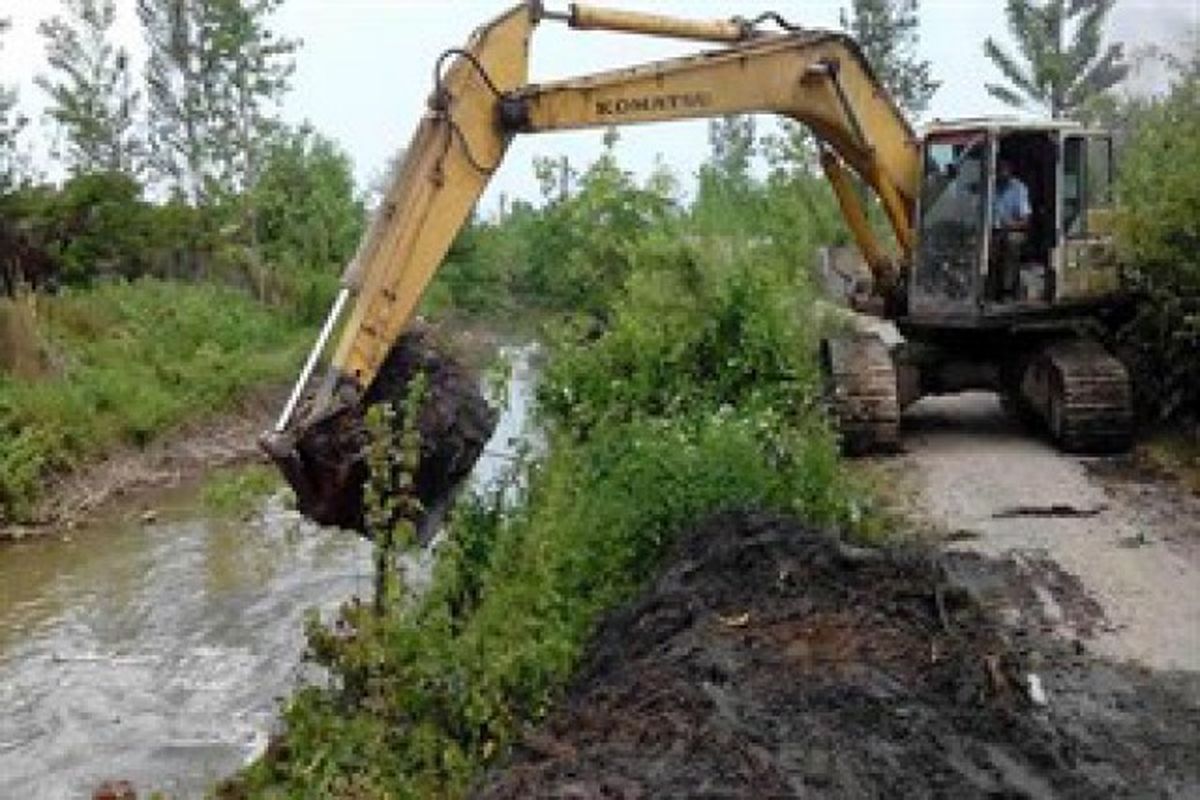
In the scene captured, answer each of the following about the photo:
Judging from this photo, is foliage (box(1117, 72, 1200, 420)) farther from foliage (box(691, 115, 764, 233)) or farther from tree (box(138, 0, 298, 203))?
tree (box(138, 0, 298, 203))

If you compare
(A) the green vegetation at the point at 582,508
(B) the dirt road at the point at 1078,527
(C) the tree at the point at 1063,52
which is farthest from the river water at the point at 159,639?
(C) the tree at the point at 1063,52

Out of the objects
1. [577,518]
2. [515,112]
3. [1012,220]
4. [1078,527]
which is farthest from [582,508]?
[1012,220]

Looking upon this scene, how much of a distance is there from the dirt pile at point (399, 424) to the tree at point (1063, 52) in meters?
41.2

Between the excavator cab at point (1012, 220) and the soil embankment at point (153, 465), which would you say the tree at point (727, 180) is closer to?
the excavator cab at point (1012, 220)

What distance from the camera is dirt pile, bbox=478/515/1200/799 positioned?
19.4 ft

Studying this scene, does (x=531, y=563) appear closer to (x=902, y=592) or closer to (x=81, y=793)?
(x=902, y=592)

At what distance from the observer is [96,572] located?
1598cm

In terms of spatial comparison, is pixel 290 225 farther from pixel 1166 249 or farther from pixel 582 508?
pixel 582 508

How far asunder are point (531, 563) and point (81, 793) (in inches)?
143

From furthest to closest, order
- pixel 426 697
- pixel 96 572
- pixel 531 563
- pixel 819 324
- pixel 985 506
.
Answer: pixel 96 572 → pixel 819 324 → pixel 985 506 → pixel 531 563 → pixel 426 697

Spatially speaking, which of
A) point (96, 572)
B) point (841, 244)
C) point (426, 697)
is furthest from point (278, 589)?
point (841, 244)

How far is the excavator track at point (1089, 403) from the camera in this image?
12.3 metres

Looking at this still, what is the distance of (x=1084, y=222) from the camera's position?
1320cm

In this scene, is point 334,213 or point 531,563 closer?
point 531,563
